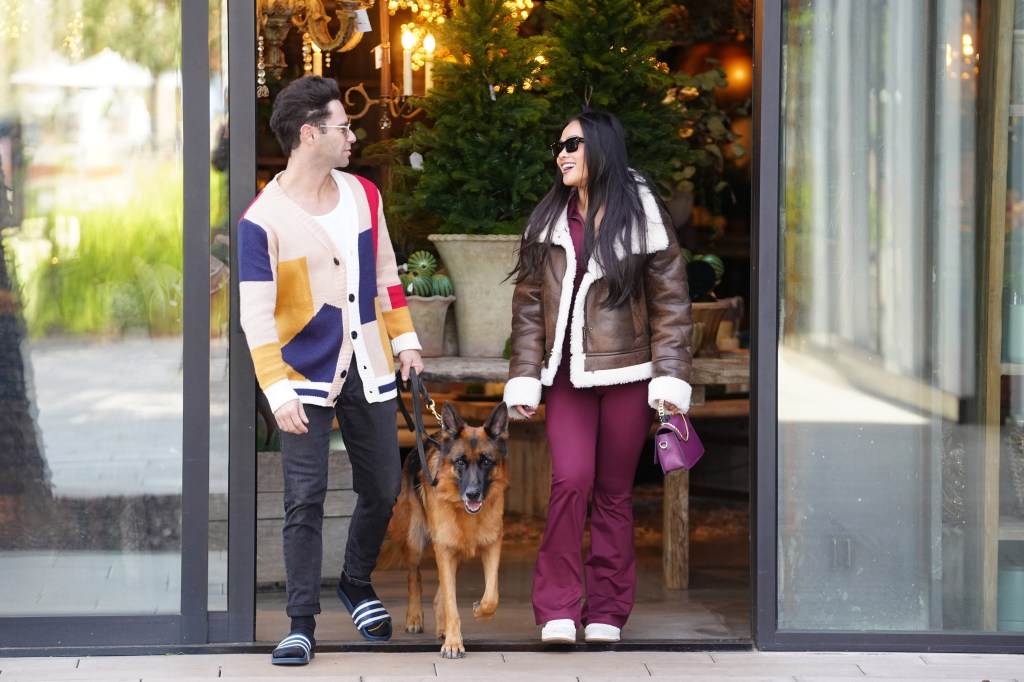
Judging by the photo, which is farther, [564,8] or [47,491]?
[564,8]

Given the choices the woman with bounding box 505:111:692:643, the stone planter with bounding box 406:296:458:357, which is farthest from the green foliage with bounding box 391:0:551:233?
the woman with bounding box 505:111:692:643

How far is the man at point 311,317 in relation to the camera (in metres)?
3.77

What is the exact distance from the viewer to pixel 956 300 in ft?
13.9

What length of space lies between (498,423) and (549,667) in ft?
2.57

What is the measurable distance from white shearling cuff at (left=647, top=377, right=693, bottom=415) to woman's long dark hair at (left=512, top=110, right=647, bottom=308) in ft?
0.93

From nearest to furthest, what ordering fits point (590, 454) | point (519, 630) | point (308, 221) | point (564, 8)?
point (308, 221), point (590, 454), point (519, 630), point (564, 8)

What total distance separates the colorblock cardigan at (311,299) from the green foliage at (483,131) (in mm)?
1000

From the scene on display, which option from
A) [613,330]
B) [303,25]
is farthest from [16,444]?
[303,25]

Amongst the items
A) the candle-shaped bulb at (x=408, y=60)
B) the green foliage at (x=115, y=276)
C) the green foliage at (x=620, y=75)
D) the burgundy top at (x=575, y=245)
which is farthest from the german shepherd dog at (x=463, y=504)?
the candle-shaped bulb at (x=408, y=60)

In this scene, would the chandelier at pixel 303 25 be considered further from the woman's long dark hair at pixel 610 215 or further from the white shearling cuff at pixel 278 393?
the white shearling cuff at pixel 278 393

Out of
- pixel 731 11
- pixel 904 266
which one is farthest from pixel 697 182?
pixel 904 266

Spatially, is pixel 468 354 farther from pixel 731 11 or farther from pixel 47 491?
pixel 731 11

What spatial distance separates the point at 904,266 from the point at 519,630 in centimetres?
180

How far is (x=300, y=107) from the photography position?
3893 millimetres
